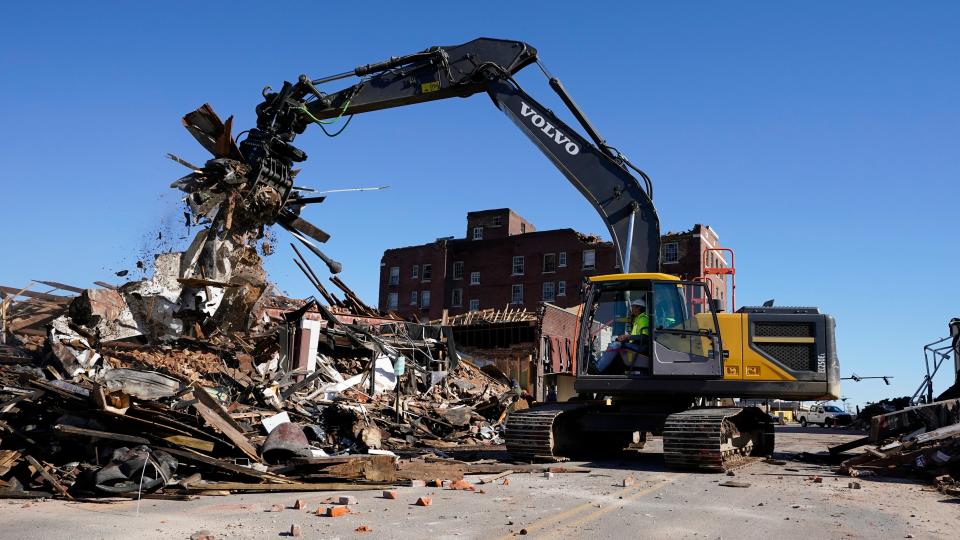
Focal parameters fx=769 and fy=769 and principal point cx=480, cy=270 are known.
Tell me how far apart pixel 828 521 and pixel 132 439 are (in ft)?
24.7

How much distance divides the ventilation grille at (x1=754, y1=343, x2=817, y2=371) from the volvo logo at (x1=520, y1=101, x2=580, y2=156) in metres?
4.65

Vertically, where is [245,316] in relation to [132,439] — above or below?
above

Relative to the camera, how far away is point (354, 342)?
870 inches

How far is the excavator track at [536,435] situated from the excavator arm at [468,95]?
3.06 m

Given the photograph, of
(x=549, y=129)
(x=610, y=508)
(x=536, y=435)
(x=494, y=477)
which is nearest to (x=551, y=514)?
(x=610, y=508)

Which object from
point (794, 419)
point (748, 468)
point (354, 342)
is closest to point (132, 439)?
point (748, 468)

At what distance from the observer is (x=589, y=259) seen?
64.1 metres

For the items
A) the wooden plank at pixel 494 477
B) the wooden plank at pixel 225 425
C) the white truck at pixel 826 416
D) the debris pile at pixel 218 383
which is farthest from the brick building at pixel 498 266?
the wooden plank at pixel 225 425

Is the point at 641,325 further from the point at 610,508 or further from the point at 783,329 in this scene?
the point at 610,508

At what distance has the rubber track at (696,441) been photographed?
11016 millimetres

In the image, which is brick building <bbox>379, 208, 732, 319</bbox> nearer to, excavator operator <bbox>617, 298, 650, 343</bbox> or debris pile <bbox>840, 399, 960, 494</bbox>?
debris pile <bbox>840, 399, 960, 494</bbox>

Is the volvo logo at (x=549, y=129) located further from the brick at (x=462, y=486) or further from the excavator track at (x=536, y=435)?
the brick at (x=462, y=486)

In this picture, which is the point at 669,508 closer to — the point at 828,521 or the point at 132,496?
the point at 828,521

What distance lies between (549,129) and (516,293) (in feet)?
179
